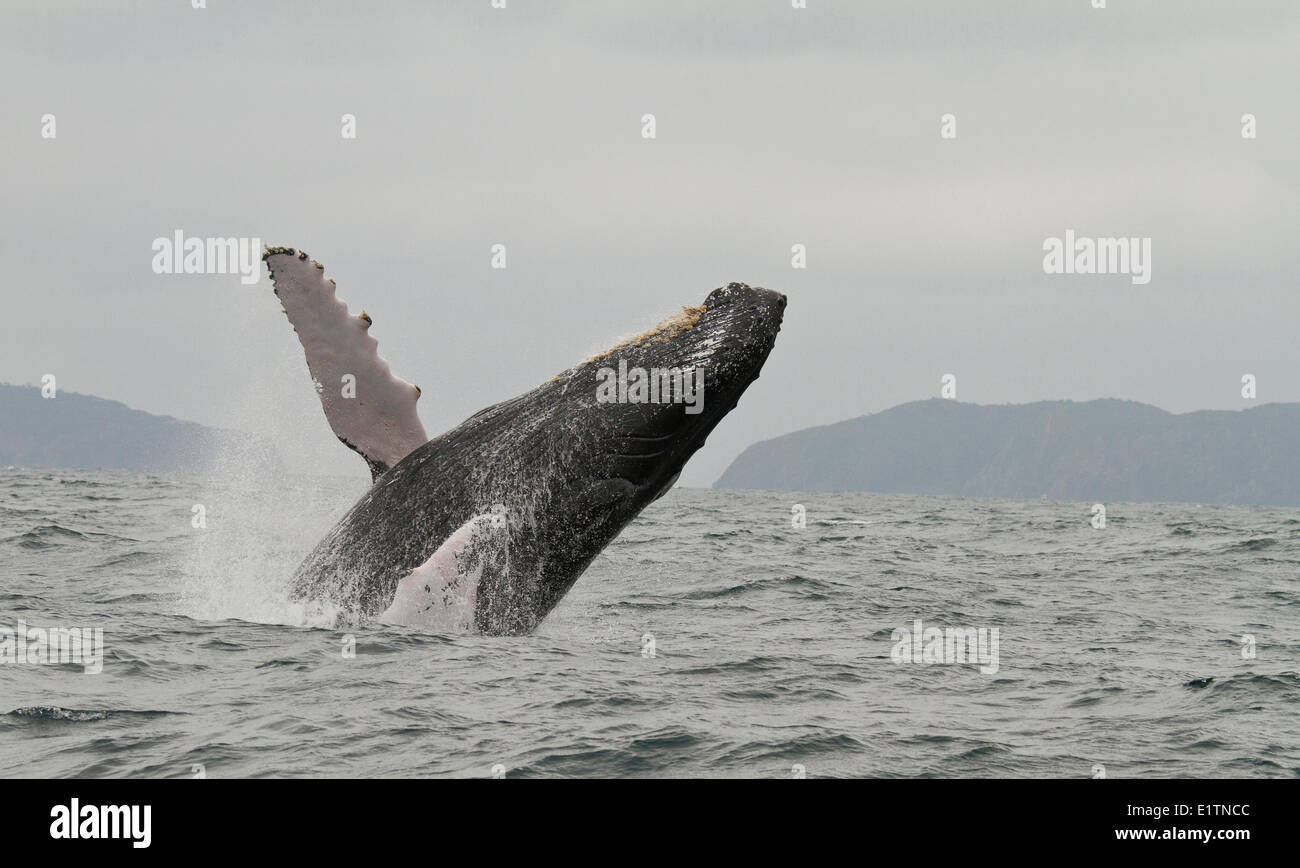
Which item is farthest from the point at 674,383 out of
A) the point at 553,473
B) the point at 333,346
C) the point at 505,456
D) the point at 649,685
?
the point at 333,346

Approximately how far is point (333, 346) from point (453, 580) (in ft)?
5.28

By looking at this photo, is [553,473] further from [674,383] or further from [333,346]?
[333,346]

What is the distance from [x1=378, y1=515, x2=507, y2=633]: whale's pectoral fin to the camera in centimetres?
752

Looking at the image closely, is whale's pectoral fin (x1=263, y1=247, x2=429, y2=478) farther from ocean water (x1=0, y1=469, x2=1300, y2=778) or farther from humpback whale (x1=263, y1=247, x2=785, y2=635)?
ocean water (x1=0, y1=469, x2=1300, y2=778)

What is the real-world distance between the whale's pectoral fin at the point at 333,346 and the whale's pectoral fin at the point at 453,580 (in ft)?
3.30

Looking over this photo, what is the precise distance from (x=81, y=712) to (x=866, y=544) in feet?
63.8

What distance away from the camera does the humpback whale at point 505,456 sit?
25.0 feet

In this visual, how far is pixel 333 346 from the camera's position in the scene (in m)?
8.09

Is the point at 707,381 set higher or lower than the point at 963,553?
higher

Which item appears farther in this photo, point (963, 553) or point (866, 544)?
point (866, 544)
